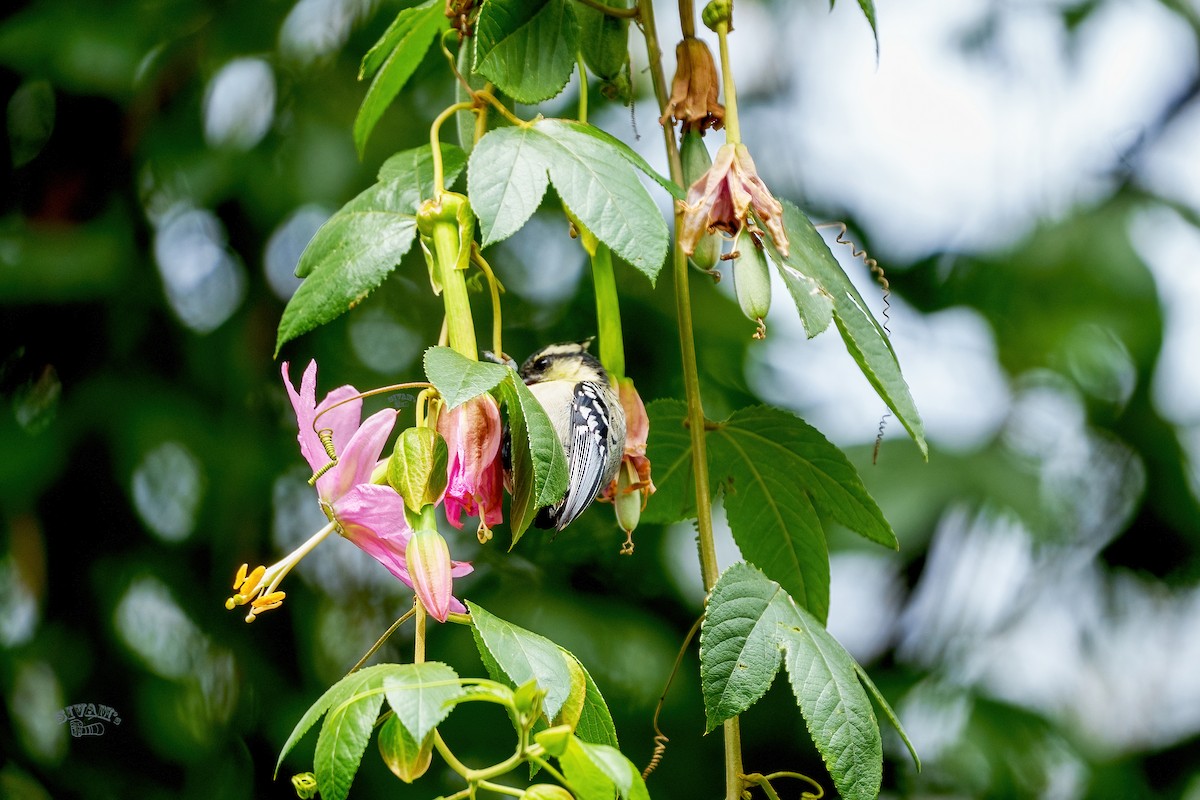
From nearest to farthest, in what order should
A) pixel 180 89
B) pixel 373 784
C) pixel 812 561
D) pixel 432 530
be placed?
pixel 432 530 → pixel 812 561 → pixel 373 784 → pixel 180 89

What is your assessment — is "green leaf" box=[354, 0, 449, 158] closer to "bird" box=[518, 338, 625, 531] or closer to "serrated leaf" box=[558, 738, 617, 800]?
"bird" box=[518, 338, 625, 531]

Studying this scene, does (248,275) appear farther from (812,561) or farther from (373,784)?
(812,561)

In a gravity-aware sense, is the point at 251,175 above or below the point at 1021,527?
above

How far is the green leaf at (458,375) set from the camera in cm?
28

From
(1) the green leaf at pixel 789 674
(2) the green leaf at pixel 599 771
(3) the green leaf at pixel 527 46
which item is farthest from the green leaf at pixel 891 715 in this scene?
(3) the green leaf at pixel 527 46

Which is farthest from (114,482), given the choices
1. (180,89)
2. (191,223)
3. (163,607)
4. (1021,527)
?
(1021,527)

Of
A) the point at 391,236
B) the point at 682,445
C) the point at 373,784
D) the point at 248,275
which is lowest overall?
the point at 373,784

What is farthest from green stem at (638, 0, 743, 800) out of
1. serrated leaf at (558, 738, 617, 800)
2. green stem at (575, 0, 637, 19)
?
serrated leaf at (558, 738, 617, 800)

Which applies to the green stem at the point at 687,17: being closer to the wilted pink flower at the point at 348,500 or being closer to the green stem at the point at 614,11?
the green stem at the point at 614,11

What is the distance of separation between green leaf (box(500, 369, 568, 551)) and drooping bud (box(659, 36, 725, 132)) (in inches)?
4.9

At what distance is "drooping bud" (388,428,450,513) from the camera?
0.98ft

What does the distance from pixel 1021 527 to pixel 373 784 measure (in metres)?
0.51

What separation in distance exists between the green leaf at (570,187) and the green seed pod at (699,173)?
28 millimetres

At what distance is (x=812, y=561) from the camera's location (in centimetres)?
43
